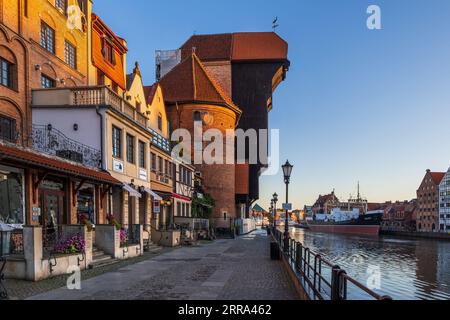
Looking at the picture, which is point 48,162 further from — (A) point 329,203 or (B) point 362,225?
(A) point 329,203

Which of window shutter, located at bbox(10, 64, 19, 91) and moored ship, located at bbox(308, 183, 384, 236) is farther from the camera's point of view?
moored ship, located at bbox(308, 183, 384, 236)

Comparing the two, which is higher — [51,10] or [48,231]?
[51,10]

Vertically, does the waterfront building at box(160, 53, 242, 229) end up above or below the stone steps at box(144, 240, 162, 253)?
above

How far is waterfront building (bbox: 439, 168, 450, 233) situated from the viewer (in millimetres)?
91000

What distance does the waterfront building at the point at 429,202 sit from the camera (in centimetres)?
9594

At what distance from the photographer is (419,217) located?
341 ft

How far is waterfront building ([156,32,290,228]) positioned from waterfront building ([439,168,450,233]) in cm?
5346

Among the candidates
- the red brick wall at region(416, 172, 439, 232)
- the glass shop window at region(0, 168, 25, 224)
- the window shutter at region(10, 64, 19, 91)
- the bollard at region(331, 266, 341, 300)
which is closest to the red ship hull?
the red brick wall at region(416, 172, 439, 232)

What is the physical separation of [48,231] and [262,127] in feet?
149

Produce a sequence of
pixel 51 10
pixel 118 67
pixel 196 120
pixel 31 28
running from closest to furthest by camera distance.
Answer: pixel 31 28, pixel 51 10, pixel 118 67, pixel 196 120

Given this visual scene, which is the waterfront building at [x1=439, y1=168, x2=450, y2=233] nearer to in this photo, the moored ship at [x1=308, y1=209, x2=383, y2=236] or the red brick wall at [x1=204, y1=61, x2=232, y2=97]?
the moored ship at [x1=308, y1=209, x2=383, y2=236]
